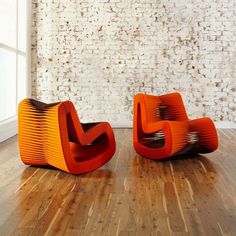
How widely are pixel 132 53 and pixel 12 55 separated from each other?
76.8 inches

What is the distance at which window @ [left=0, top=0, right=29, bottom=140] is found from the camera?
19.3 ft

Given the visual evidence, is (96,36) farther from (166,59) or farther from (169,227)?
(169,227)

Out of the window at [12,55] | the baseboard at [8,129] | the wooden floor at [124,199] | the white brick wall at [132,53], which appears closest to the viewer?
the wooden floor at [124,199]

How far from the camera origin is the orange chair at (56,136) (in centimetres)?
355

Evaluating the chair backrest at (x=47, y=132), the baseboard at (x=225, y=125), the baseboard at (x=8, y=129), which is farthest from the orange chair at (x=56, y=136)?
the baseboard at (x=225, y=125)

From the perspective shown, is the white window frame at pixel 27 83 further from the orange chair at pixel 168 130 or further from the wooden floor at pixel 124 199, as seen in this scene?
the orange chair at pixel 168 130

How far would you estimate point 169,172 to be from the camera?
384 centimetres

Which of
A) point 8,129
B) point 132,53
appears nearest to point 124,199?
point 8,129

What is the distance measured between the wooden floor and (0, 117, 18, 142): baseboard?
128 centimetres

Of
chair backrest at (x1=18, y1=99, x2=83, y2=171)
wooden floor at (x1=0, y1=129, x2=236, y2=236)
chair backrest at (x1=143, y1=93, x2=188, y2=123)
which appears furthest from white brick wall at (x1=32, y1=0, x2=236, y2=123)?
chair backrest at (x1=18, y1=99, x2=83, y2=171)

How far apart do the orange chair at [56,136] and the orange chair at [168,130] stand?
1.89ft

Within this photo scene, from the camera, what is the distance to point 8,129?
5934 mm

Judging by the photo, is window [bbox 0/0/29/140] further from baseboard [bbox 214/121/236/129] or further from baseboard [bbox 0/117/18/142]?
baseboard [bbox 214/121/236/129]

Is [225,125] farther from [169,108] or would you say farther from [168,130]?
[168,130]
